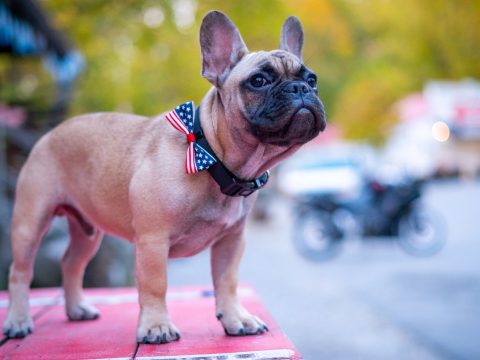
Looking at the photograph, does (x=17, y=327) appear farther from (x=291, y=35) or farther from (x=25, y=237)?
(x=291, y=35)

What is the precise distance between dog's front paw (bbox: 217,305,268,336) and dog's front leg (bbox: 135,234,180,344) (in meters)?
0.30

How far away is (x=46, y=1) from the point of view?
33.4 ft

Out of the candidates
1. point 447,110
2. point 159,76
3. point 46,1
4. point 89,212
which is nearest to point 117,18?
point 46,1

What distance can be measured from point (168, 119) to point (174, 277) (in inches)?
290

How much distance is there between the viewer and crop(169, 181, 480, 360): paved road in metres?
5.91

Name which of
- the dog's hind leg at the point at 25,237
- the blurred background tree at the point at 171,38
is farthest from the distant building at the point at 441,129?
the dog's hind leg at the point at 25,237

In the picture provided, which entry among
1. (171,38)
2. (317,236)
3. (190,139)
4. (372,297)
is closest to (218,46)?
(190,139)

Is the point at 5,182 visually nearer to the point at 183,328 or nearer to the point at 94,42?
the point at 94,42

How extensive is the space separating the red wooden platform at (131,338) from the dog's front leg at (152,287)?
2.3 inches

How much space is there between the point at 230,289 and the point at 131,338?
525mm

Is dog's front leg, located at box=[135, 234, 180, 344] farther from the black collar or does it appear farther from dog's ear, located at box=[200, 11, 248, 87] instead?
dog's ear, located at box=[200, 11, 248, 87]

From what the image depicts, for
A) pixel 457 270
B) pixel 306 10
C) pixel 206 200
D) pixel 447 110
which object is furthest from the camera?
pixel 447 110

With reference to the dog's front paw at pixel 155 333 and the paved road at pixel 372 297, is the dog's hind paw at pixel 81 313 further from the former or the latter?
the paved road at pixel 372 297

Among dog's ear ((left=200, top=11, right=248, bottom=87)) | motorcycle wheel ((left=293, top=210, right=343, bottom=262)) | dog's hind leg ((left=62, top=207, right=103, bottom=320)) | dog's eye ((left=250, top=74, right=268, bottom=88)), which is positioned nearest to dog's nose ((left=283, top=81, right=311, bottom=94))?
dog's eye ((left=250, top=74, right=268, bottom=88))
